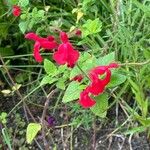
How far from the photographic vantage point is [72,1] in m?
2.12

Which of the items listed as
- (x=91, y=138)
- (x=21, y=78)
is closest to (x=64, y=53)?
(x=91, y=138)

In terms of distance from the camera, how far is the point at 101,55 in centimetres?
173

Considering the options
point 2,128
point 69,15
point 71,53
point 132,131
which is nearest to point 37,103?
point 2,128

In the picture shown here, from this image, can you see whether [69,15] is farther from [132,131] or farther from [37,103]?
[132,131]

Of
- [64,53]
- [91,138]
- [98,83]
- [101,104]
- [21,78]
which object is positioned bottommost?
[91,138]

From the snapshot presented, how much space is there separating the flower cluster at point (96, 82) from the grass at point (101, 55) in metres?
0.24

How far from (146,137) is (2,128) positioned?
536mm

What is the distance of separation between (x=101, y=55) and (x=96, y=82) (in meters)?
0.46

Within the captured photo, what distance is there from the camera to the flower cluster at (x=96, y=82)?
1270 millimetres

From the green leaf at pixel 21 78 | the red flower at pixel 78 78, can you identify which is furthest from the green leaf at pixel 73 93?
the green leaf at pixel 21 78

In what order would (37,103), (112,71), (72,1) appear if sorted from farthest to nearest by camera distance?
(72,1) < (37,103) < (112,71)

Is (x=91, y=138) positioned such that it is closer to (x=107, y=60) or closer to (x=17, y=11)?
(x=107, y=60)

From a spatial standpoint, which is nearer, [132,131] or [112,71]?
[112,71]

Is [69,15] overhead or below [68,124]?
overhead
